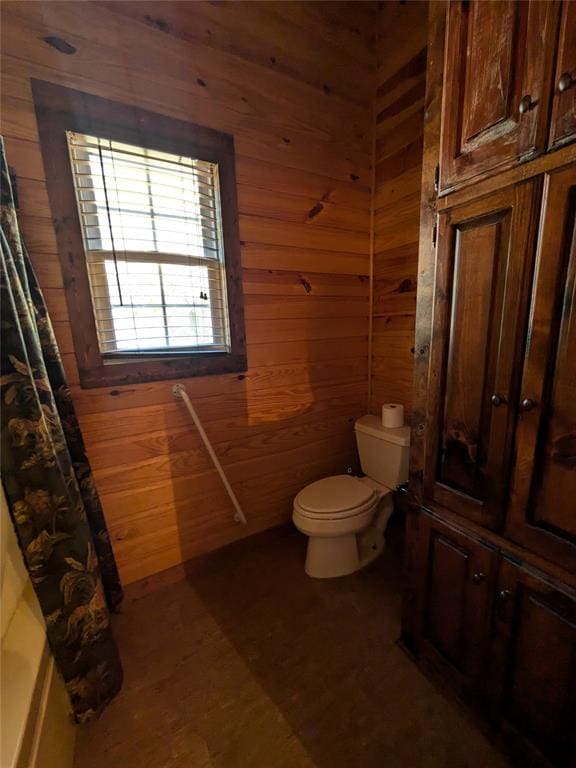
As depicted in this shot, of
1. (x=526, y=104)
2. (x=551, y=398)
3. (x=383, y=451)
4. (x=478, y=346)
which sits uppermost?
(x=526, y=104)

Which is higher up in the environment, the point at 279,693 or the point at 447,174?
the point at 447,174

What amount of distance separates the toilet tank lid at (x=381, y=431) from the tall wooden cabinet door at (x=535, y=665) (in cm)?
82

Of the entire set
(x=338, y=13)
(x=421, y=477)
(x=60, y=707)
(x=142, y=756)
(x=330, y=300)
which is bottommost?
(x=142, y=756)

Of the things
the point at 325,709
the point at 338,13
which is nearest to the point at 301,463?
the point at 325,709

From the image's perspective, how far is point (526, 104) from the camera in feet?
2.37

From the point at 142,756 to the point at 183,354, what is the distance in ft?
4.67

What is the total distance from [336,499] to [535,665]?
90 cm

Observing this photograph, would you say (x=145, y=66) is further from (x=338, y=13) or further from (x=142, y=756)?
(x=142, y=756)

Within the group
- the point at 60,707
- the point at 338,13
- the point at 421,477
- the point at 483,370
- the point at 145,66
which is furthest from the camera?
the point at 338,13

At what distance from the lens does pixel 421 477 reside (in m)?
1.11

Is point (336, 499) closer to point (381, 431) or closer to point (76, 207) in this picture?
point (381, 431)

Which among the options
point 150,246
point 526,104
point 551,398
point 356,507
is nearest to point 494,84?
point 526,104

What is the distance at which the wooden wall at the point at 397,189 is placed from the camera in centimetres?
165

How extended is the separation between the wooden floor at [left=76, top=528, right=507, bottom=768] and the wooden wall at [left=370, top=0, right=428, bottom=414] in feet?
3.81
